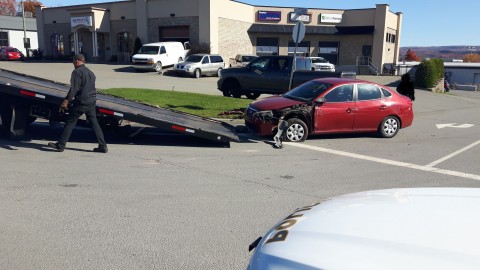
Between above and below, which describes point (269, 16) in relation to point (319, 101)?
above

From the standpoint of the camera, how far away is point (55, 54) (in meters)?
46.8

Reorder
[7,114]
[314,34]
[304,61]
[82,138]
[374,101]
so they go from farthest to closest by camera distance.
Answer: [314,34]
[304,61]
[374,101]
[82,138]
[7,114]

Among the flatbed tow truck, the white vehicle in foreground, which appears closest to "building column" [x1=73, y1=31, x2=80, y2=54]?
the flatbed tow truck

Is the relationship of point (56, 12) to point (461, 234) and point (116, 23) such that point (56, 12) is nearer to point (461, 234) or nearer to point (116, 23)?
point (116, 23)

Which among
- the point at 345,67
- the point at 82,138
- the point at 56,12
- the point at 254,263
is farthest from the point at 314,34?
the point at 254,263

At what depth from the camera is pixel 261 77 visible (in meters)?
17.8

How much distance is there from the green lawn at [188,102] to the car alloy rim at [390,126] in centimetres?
426

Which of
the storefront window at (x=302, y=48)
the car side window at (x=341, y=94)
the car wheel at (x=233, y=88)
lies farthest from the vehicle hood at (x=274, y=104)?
the storefront window at (x=302, y=48)

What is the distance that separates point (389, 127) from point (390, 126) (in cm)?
4

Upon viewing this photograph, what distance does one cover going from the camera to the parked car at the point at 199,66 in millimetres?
30672

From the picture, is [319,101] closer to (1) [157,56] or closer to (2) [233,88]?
(2) [233,88]

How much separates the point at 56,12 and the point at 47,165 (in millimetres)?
43575

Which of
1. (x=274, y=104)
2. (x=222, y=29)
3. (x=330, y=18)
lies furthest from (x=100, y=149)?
(x=330, y=18)

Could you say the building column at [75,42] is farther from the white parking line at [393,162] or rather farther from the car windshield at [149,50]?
the white parking line at [393,162]
